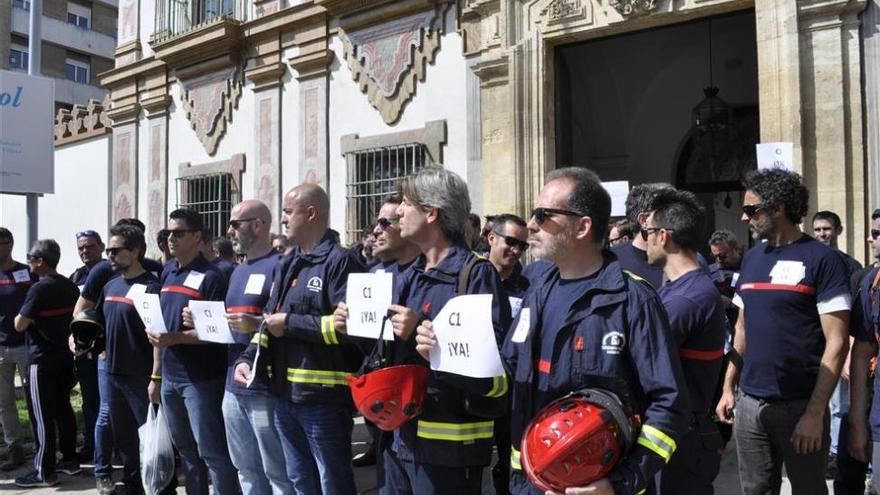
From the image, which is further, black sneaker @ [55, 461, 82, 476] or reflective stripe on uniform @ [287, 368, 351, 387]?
black sneaker @ [55, 461, 82, 476]

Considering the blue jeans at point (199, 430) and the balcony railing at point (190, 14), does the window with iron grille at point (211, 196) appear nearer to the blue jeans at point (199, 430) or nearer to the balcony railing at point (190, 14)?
the balcony railing at point (190, 14)

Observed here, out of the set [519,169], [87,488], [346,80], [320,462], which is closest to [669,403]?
[320,462]

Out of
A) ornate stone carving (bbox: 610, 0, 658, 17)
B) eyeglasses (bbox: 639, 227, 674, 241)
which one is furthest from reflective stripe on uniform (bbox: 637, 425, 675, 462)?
ornate stone carving (bbox: 610, 0, 658, 17)

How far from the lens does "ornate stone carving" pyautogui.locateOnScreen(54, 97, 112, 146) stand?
51.5 ft

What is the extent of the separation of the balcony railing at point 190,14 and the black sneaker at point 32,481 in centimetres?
829

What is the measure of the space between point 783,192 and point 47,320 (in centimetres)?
558

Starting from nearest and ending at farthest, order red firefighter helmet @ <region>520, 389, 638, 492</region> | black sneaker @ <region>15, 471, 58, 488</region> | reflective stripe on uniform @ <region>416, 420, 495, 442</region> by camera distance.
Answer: red firefighter helmet @ <region>520, 389, 638, 492</region> < reflective stripe on uniform @ <region>416, 420, 495, 442</region> < black sneaker @ <region>15, 471, 58, 488</region>

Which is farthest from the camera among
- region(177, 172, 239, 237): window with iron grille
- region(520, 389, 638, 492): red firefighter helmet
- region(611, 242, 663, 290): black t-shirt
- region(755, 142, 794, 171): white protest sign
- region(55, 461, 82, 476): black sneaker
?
region(177, 172, 239, 237): window with iron grille

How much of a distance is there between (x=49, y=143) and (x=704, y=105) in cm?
887

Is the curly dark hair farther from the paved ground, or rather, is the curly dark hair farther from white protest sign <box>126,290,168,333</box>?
white protest sign <box>126,290,168,333</box>

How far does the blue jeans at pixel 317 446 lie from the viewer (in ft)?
12.5

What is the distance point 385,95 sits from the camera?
10516mm

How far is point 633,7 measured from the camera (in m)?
7.89

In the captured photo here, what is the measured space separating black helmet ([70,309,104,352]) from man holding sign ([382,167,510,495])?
3195 millimetres
